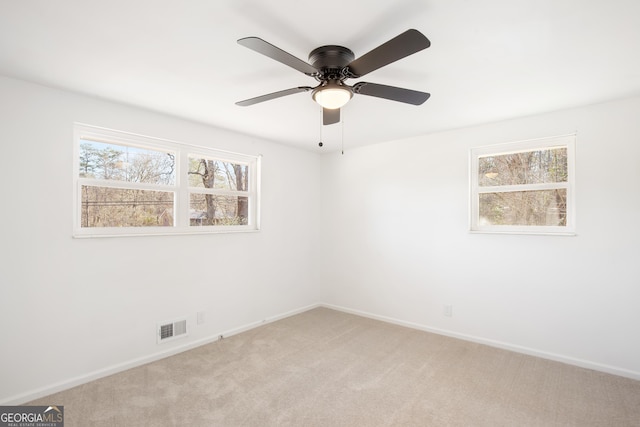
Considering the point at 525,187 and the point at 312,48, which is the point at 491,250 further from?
the point at 312,48

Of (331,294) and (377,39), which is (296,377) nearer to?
(331,294)

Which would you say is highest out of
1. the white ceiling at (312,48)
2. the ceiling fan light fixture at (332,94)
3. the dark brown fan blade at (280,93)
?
the white ceiling at (312,48)

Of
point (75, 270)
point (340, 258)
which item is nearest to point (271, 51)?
point (75, 270)

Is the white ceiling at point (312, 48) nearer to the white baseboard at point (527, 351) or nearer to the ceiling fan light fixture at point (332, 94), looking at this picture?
the ceiling fan light fixture at point (332, 94)

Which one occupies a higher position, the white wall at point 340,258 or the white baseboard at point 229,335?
the white wall at point 340,258

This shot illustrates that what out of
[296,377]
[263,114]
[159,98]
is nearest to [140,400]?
[296,377]

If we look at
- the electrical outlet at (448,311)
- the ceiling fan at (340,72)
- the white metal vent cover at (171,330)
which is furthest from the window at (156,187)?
the electrical outlet at (448,311)

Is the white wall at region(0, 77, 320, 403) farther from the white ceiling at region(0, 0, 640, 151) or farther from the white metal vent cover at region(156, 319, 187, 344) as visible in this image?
the white ceiling at region(0, 0, 640, 151)

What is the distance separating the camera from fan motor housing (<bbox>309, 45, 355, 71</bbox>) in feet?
5.88

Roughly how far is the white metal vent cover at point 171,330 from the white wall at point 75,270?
6cm

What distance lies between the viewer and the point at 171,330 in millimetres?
3047

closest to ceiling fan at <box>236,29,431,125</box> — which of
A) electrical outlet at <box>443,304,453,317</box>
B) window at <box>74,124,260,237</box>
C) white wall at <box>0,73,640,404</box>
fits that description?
window at <box>74,124,260,237</box>

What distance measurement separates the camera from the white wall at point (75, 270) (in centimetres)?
223

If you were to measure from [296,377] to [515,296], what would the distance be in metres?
2.35
